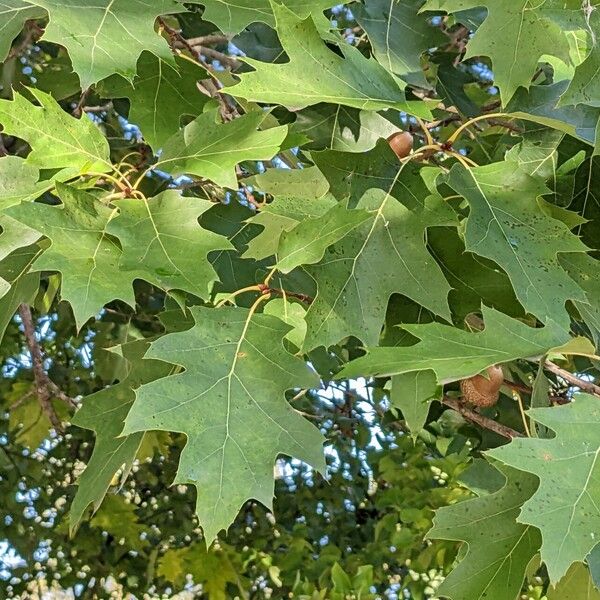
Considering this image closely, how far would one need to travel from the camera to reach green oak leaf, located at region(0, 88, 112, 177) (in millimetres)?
1057

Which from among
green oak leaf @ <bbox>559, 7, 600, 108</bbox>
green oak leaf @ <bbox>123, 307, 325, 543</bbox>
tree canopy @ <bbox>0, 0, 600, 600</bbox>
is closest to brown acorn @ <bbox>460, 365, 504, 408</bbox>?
tree canopy @ <bbox>0, 0, 600, 600</bbox>

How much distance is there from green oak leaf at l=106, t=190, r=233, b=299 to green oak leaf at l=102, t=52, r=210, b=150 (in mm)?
263

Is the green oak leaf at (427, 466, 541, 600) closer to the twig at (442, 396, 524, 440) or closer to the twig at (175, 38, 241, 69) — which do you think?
the twig at (442, 396, 524, 440)

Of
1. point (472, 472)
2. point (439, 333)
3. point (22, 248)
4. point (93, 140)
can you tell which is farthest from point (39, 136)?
point (472, 472)

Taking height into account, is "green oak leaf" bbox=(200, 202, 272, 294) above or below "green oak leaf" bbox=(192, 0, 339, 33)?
below

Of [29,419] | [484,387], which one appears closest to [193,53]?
[484,387]

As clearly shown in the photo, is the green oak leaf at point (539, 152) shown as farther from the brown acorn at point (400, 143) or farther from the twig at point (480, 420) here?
the twig at point (480, 420)

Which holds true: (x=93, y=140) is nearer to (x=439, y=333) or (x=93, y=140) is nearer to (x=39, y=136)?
(x=39, y=136)

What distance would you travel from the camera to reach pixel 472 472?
4.00 ft

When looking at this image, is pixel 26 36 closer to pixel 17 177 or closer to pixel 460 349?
pixel 17 177

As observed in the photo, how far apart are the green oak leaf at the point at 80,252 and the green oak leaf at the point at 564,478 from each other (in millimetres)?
432

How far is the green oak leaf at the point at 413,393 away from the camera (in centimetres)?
109

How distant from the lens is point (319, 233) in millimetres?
970

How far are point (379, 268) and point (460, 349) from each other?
160mm
